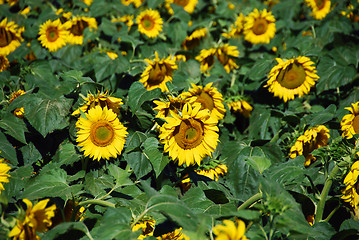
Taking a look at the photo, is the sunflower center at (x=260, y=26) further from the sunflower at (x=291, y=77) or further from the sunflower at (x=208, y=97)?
the sunflower at (x=208, y=97)

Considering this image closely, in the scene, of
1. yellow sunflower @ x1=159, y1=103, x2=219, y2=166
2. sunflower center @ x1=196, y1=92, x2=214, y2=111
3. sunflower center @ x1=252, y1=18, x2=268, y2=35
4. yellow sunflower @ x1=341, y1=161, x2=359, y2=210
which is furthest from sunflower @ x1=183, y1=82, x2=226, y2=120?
sunflower center @ x1=252, y1=18, x2=268, y2=35

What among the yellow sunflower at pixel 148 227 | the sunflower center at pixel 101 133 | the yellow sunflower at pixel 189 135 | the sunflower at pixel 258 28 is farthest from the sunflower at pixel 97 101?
the sunflower at pixel 258 28

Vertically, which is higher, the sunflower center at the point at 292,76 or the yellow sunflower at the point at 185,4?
the yellow sunflower at the point at 185,4

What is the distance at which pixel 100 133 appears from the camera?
6.63 ft

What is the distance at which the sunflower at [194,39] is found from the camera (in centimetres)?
361

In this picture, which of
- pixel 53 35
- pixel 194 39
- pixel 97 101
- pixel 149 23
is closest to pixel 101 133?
pixel 97 101

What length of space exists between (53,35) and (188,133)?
197 centimetres

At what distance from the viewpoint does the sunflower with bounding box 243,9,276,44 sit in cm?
356

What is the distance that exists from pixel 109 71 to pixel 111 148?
0.90m

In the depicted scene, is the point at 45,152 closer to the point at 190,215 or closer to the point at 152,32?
the point at 190,215

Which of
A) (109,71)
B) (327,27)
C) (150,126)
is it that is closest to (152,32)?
(109,71)

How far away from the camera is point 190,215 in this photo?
1466mm

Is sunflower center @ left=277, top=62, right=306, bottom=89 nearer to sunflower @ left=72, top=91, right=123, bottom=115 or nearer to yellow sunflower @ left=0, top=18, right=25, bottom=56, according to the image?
sunflower @ left=72, top=91, right=123, bottom=115

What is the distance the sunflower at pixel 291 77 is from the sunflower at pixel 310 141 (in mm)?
369
